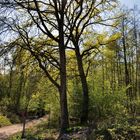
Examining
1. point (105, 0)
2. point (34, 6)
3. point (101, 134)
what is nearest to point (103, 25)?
point (105, 0)

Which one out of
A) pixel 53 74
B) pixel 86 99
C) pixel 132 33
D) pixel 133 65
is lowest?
pixel 86 99

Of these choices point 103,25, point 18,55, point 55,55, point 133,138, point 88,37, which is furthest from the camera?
point 88,37

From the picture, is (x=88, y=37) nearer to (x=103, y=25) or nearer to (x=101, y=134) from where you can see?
(x=103, y=25)

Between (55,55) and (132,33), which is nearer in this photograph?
(55,55)

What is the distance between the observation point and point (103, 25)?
25141 millimetres

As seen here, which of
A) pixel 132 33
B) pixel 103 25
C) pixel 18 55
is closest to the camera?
pixel 18 55

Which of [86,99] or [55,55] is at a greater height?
[55,55]

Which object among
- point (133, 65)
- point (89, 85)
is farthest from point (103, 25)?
point (133, 65)

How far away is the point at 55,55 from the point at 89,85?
13.8ft

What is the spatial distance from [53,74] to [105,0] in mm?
5905

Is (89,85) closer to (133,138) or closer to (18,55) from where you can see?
(18,55)

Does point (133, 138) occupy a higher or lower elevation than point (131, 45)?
lower

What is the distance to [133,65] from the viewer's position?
44594mm

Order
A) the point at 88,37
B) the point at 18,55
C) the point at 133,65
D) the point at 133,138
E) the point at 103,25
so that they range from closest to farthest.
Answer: the point at 133,138
the point at 18,55
the point at 103,25
the point at 88,37
the point at 133,65
